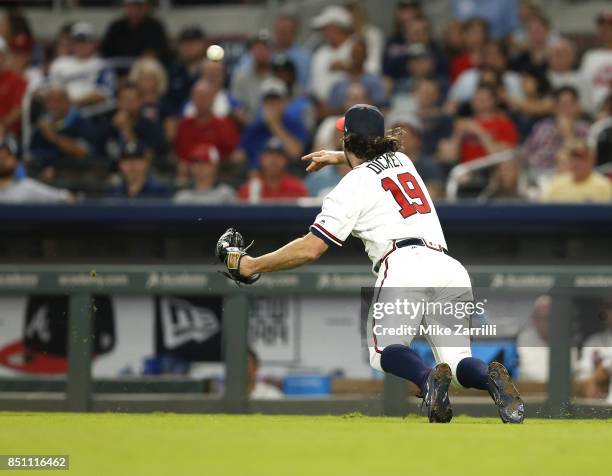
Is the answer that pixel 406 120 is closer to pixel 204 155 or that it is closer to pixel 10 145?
pixel 204 155

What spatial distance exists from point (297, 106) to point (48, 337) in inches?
128

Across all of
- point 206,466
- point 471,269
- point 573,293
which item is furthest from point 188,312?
point 206,466

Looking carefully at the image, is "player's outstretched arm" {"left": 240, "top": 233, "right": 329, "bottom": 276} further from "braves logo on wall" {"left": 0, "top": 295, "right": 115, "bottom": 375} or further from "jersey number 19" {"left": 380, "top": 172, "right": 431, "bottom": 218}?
"braves logo on wall" {"left": 0, "top": 295, "right": 115, "bottom": 375}

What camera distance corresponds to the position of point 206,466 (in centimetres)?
490

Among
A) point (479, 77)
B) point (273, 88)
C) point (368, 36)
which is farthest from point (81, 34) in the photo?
point (479, 77)

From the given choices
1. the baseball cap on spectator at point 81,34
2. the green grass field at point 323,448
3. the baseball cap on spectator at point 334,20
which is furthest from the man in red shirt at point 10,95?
the green grass field at point 323,448

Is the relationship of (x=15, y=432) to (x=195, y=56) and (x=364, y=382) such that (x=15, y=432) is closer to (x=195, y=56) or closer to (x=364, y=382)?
(x=364, y=382)

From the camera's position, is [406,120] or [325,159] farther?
[406,120]

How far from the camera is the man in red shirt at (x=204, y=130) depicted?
37.4ft

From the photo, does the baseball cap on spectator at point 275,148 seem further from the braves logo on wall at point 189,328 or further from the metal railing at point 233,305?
the braves logo on wall at point 189,328

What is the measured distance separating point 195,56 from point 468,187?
141 inches

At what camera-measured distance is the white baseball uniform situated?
21.0 feet

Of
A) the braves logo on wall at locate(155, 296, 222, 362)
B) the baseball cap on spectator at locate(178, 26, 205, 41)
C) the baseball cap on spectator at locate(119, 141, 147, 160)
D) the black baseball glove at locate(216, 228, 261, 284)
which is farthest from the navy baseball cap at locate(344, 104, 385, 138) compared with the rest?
the baseball cap on spectator at locate(178, 26, 205, 41)

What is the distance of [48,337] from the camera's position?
9.77m
